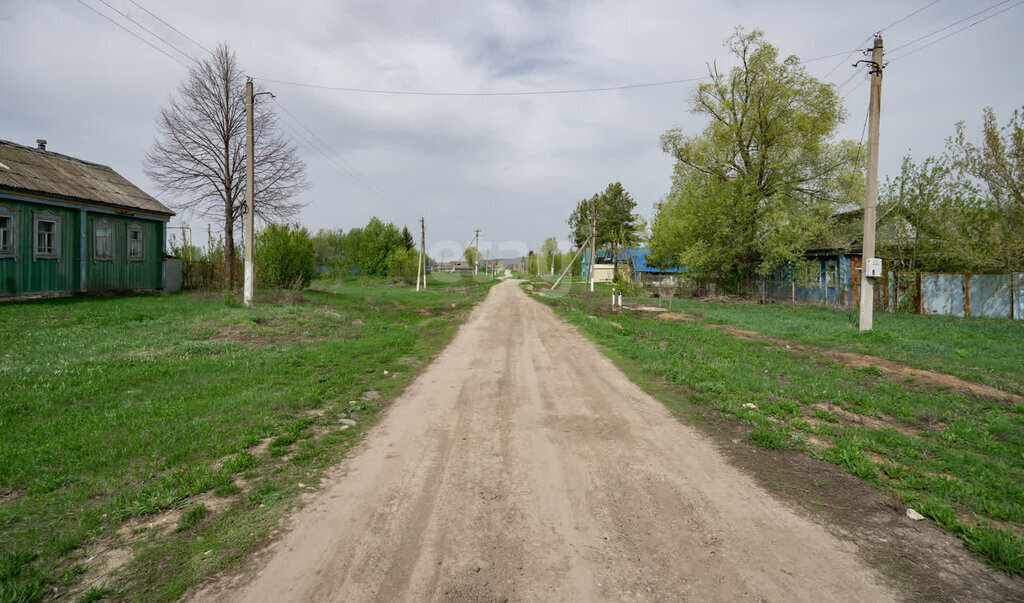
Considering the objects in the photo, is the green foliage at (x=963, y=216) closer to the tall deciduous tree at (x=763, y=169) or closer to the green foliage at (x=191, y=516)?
the tall deciduous tree at (x=763, y=169)

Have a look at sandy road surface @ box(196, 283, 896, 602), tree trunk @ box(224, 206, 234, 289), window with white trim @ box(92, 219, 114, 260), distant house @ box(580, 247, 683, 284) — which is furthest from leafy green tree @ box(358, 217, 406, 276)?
sandy road surface @ box(196, 283, 896, 602)

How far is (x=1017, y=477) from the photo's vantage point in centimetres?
447

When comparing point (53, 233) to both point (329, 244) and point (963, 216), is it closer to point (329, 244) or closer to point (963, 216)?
point (963, 216)

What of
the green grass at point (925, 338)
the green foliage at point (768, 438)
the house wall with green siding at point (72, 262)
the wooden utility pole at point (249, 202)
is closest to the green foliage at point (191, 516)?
the green foliage at point (768, 438)

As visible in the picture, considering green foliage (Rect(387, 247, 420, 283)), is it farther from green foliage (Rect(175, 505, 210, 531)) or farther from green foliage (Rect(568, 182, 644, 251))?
green foliage (Rect(175, 505, 210, 531))

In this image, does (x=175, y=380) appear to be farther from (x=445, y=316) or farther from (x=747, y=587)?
(x=445, y=316)

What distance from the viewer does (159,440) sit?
5168 millimetres

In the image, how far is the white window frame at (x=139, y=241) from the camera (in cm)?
Result: 2161

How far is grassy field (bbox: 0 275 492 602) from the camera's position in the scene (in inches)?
125

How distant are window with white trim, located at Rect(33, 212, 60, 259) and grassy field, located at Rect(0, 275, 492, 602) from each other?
7624 millimetres

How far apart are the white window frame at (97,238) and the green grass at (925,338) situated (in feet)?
84.3

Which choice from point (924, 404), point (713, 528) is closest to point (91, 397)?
point (713, 528)

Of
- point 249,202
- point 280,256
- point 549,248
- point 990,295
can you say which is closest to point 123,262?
point 280,256

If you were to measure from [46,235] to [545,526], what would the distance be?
78.2ft
